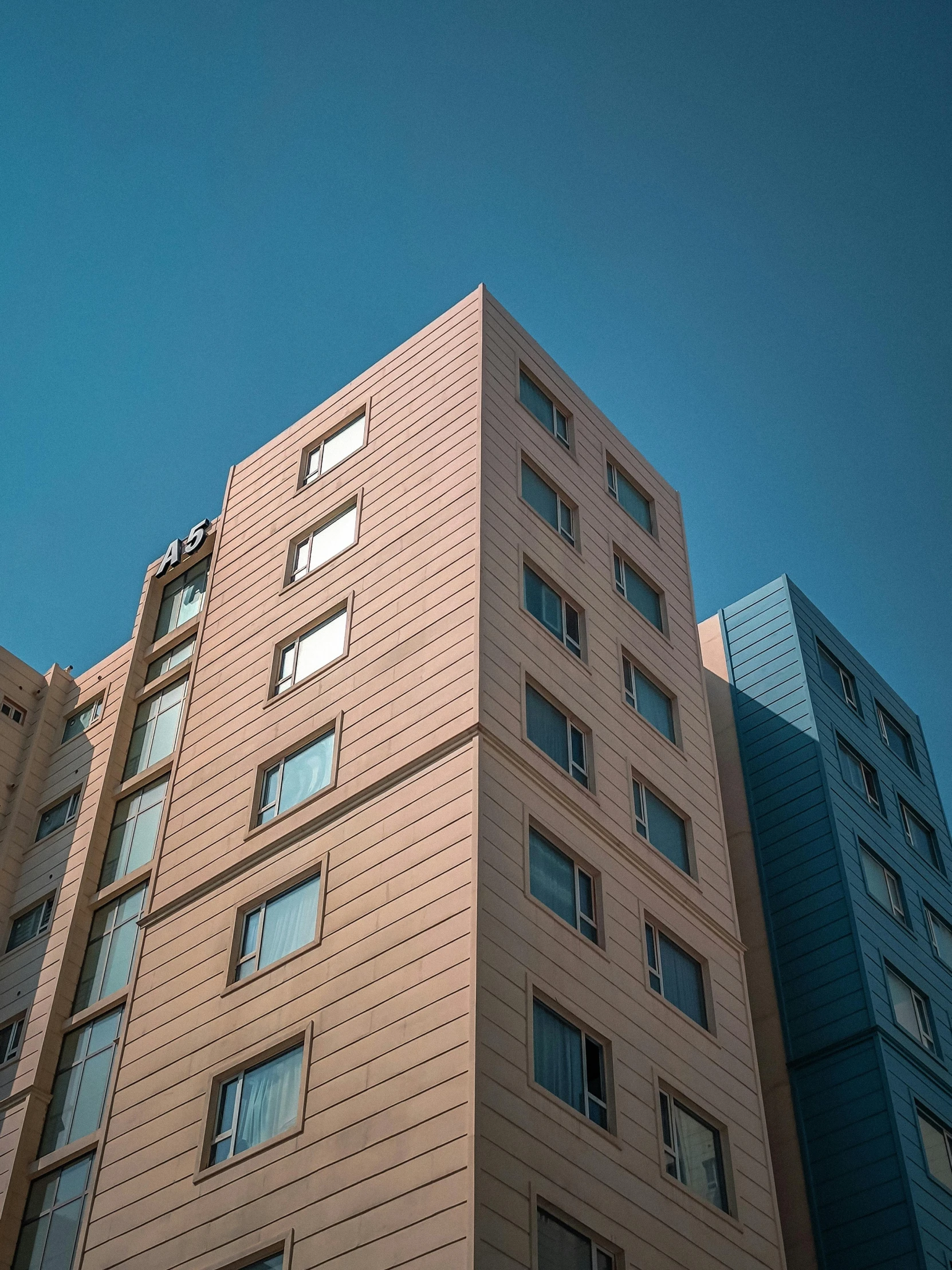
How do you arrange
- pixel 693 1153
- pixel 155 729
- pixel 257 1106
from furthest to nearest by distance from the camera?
pixel 155 729, pixel 693 1153, pixel 257 1106

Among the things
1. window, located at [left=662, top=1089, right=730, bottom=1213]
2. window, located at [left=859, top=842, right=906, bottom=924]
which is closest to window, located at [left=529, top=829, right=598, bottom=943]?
window, located at [left=662, top=1089, right=730, bottom=1213]

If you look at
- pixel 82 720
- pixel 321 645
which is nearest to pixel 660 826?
pixel 321 645

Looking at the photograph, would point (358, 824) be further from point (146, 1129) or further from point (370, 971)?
Answer: point (146, 1129)

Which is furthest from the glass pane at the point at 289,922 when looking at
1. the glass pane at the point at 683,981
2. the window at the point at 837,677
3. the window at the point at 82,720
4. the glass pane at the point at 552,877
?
the window at the point at 837,677

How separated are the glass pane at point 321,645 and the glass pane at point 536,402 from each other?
8402mm

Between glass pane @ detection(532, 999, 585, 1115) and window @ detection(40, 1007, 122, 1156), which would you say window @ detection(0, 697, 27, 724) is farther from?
glass pane @ detection(532, 999, 585, 1115)

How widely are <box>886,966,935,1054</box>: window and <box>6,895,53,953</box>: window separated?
22465mm

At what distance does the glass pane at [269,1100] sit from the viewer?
85.8 feet

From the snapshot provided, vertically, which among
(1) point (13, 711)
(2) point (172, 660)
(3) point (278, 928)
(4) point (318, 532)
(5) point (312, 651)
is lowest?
(3) point (278, 928)

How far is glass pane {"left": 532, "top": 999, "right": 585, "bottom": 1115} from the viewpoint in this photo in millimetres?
25344

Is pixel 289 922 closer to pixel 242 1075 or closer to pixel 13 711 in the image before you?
pixel 242 1075

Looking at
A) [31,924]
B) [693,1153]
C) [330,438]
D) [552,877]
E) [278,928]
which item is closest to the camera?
[693,1153]

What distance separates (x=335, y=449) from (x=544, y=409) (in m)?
5.86

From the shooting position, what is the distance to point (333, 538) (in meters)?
37.4
